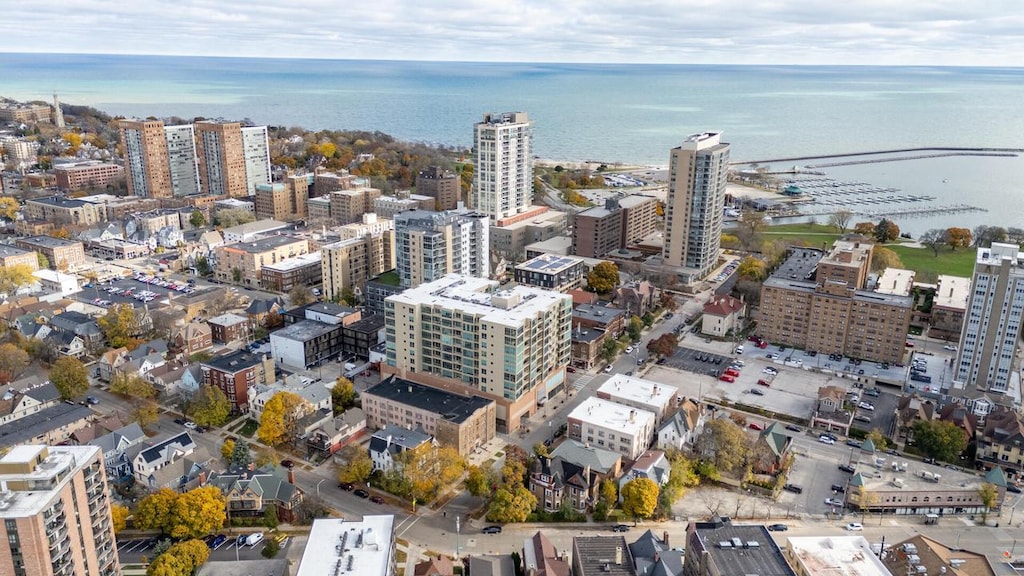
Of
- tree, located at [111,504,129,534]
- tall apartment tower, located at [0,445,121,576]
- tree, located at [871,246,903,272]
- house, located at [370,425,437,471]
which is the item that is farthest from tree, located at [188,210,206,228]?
tree, located at [871,246,903,272]

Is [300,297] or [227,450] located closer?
[227,450]

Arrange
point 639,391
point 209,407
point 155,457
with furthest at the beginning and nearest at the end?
point 639,391 → point 209,407 → point 155,457

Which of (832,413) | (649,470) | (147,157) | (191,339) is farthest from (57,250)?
(832,413)

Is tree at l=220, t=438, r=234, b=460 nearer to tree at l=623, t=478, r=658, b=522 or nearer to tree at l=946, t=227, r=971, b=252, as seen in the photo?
tree at l=623, t=478, r=658, b=522

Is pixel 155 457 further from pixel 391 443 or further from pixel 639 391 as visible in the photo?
pixel 639 391

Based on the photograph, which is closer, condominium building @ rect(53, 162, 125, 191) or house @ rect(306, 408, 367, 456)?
house @ rect(306, 408, 367, 456)

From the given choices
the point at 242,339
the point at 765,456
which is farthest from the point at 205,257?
the point at 765,456

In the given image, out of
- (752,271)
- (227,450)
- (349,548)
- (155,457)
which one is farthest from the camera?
(752,271)
